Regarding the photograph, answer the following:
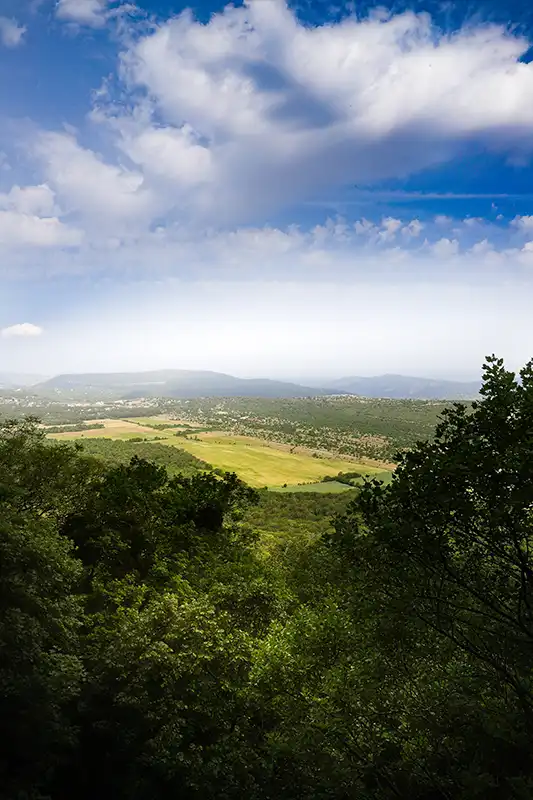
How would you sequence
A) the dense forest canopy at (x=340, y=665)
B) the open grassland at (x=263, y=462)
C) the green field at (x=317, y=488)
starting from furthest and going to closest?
the open grassland at (x=263, y=462)
the green field at (x=317, y=488)
the dense forest canopy at (x=340, y=665)

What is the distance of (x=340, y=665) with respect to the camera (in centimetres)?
1302

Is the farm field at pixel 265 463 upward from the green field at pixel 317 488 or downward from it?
upward

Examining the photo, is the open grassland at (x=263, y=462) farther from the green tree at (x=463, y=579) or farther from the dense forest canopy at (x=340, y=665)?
the green tree at (x=463, y=579)

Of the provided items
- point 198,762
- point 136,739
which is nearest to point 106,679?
point 136,739

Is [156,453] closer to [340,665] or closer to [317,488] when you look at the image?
[317,488]

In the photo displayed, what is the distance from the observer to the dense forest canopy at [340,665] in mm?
8445

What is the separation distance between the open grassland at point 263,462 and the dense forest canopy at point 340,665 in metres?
80.0

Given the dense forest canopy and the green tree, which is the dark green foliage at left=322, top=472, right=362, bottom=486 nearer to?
the dense forest canopy

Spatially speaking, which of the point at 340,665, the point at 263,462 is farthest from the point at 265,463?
the point at 340,665

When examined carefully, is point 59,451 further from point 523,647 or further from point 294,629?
point 523,647

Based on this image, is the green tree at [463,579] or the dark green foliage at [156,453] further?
the dark green foliage at [156,453]

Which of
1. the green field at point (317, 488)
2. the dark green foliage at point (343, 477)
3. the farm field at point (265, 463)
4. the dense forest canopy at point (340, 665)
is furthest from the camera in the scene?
the dark green foliage at point (343, 477)

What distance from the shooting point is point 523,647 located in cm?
873

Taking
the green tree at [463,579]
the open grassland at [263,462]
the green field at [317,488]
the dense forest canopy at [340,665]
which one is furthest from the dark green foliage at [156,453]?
the green tree at [463,579]
